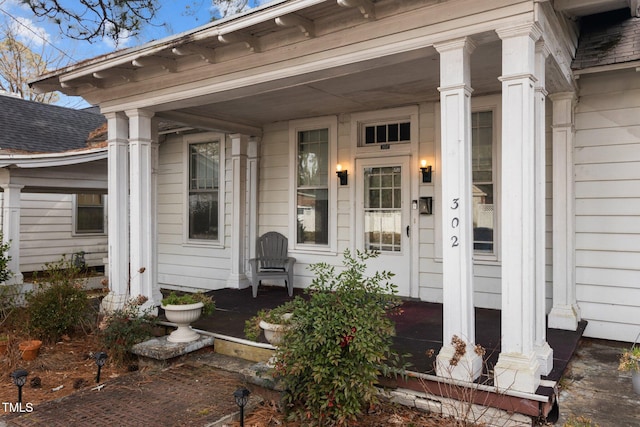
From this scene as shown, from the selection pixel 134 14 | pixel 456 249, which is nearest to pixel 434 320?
pixel 456 249

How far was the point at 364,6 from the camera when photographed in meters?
3.11

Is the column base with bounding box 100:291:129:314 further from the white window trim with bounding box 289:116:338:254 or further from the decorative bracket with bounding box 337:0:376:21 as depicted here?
the decorative bracket with bounding box 337:0:376:21

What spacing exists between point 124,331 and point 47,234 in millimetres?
7525

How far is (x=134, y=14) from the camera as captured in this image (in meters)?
5.29

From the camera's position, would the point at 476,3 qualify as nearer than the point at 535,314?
Yes

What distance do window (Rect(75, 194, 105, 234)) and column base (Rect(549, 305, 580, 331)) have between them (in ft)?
34.1

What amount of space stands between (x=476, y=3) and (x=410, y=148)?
100 inches

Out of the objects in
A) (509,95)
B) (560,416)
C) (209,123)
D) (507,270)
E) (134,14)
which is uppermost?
(134,14)

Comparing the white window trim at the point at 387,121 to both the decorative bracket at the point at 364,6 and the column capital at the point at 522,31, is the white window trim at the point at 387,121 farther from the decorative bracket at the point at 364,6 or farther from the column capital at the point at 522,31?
the column capital at the point at 522,31

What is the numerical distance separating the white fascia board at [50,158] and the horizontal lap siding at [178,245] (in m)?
1.03

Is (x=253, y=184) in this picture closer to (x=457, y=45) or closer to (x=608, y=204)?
(x=457, y=45)

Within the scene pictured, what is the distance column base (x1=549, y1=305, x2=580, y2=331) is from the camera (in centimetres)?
410

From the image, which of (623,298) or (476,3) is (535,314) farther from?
(476,3)

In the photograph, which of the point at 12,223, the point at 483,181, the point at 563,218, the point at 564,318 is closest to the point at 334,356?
the point at 564,318
